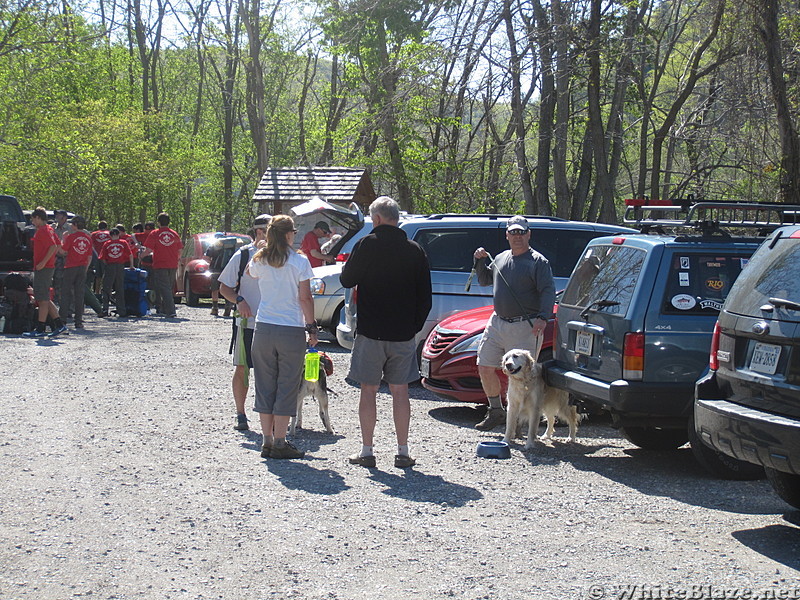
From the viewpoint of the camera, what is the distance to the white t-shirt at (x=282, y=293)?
301 inches

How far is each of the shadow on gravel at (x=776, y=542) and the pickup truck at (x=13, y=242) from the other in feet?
55.6

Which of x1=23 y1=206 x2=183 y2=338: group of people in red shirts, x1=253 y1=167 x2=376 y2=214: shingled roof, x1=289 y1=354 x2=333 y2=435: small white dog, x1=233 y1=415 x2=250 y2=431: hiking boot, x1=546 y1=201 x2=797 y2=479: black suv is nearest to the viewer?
x1=546 y1=201 x2=797 y2=479: black suv

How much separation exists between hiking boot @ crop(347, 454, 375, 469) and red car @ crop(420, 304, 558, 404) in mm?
2353

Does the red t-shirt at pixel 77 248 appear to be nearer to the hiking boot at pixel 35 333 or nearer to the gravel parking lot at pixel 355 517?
the hiking boot at pixel 35 333

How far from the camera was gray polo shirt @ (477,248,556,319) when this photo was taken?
28.1ft

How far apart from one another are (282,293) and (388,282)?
89cm

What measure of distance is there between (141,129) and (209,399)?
91.2ft

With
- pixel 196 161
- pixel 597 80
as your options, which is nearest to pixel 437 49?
pixel 597 80

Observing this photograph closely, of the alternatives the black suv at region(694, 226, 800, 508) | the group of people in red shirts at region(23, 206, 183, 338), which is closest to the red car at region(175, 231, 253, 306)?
the group of people in red shirts at region(23, 206, 183, 338)

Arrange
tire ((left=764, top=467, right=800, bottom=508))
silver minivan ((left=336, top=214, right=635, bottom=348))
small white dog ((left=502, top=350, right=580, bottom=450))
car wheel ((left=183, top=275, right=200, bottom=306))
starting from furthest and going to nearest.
Result: car wheel ((left=183, top=275, right=200, bottom=306)) < silver minivan ((left=336, top=214, right=635, bottom=348)) < small white dog ((left=502, top=350, right=580, bottom=450)) < tire ((left=764, top=467, right=800, bottom=508))

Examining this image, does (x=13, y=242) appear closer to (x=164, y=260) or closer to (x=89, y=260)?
(x=89, y=260)

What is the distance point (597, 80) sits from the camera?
19.9 metres

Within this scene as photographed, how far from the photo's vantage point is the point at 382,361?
24.5ft

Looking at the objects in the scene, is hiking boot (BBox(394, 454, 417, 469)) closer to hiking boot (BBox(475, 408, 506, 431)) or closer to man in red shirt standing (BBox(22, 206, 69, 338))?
hiking boot (BBox(475, 408, 506, 431))
